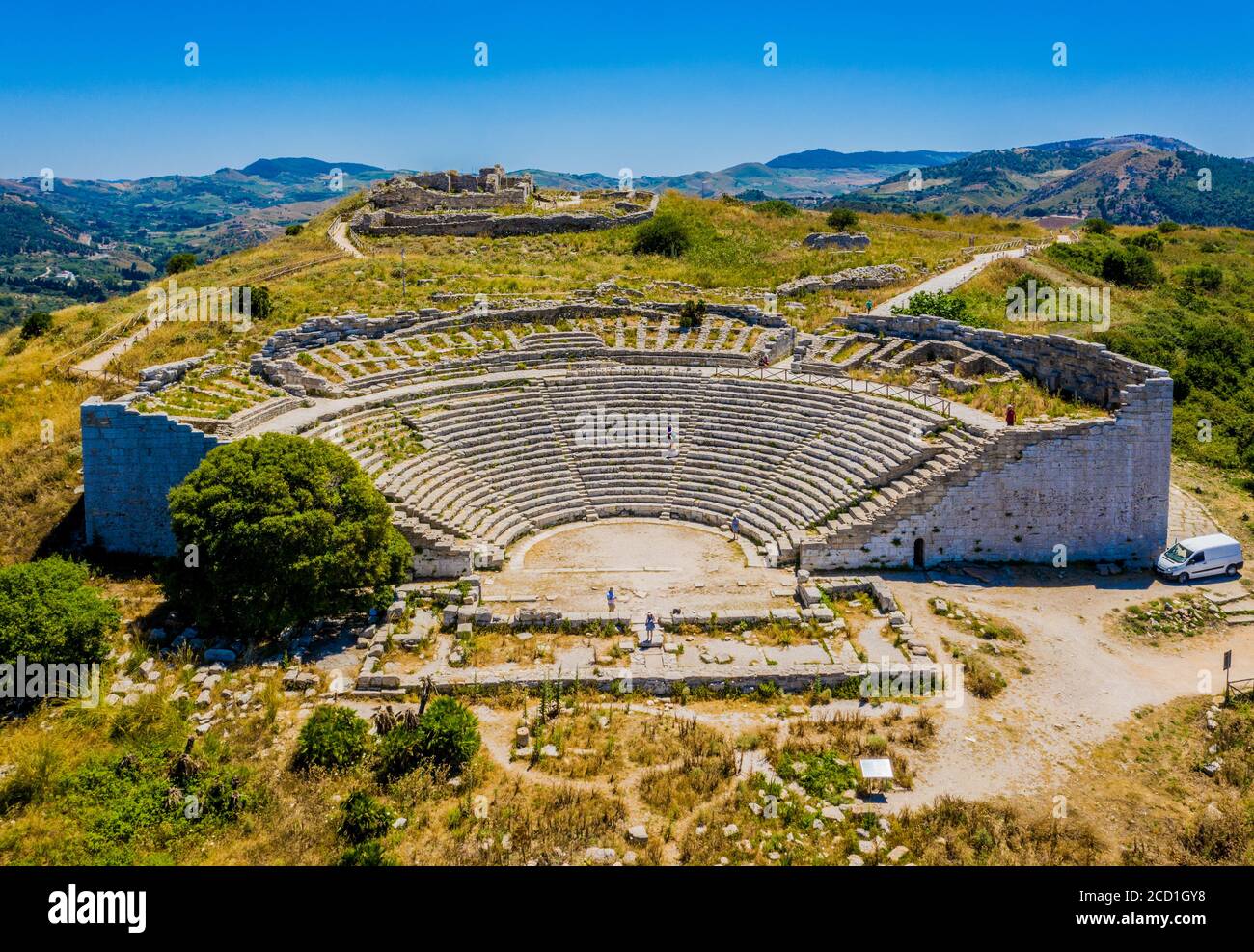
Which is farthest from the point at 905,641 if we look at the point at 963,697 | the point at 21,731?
the point at 21,731

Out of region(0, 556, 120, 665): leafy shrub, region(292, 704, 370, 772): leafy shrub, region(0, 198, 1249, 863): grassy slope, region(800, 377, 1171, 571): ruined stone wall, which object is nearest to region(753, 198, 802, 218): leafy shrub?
region(800, 377, 1171, 571): ruined stone wall

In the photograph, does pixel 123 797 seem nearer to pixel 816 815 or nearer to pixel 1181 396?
pixel 816 815

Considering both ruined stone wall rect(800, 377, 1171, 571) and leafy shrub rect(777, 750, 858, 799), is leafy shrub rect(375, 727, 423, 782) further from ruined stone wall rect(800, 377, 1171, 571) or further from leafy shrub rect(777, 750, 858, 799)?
ruined stone wall rect(800, 377, 1171, 571)

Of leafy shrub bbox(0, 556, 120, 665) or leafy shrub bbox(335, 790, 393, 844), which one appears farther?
leafy shrub bbox(0, 556, 120, 665)

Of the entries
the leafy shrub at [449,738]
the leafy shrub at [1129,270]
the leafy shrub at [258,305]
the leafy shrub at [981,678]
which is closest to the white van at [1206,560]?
the leafy shrub at [981,678]

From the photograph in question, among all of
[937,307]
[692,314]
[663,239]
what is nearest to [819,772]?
[692,314]
